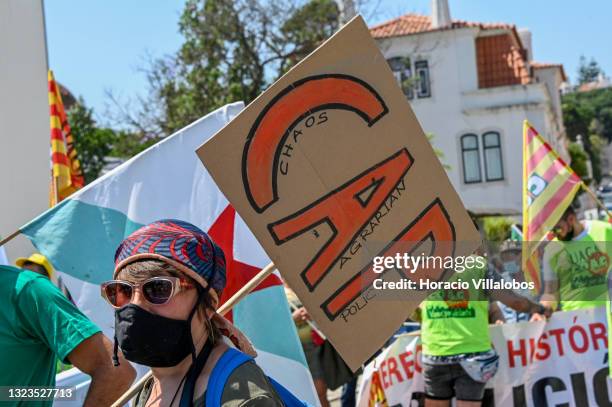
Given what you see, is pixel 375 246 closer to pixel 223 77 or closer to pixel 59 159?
pixel 59 159

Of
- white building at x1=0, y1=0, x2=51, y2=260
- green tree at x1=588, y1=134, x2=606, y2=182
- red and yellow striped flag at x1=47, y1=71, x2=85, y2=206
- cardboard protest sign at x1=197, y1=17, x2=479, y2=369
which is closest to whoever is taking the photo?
cardboard protest sign at x1=197, y1=17, x2=479, y2=369

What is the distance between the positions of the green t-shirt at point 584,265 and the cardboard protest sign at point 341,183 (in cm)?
387

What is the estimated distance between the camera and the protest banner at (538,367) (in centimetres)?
682

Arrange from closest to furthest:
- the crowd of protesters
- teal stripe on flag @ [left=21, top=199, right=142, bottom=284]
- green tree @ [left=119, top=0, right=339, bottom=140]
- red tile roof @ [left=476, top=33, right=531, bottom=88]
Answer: the crowd of protesters < teal stripe on flag @ [left=21, top=199, right=142, bottom=284] < green tree @ [left=119, top=0, right=339, bottom=140] < red tile roof @ [left=476, top=33, right=531, bottom=88]

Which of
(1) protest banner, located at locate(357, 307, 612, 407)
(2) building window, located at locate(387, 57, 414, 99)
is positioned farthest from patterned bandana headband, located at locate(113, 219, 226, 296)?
(2) building window, located at locate(387, 57, 414, 99)

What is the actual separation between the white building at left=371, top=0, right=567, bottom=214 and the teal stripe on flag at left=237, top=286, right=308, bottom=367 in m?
33.8

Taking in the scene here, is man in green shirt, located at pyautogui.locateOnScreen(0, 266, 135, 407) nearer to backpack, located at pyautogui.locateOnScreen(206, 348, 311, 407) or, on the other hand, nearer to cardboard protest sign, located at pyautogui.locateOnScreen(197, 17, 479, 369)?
cardboard protest sign, located at pyautogui.locateOnScreen(197, 17, 479, 369)

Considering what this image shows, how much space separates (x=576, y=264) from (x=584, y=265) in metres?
0.06

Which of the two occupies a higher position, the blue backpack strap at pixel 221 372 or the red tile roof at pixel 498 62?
the blue backpack strap at pixel 221 372

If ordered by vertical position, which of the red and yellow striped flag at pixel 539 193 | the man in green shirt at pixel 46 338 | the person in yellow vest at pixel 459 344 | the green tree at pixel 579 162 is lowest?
the green tree at pixel 579 162

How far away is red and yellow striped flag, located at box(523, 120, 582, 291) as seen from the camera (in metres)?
6.85

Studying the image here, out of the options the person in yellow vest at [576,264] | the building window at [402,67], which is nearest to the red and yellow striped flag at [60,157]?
the person in yellow vest at [576,264]

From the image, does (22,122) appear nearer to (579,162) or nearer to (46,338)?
(46,338)

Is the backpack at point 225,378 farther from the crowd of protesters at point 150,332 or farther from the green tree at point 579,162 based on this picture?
the green tree at point 579,162
